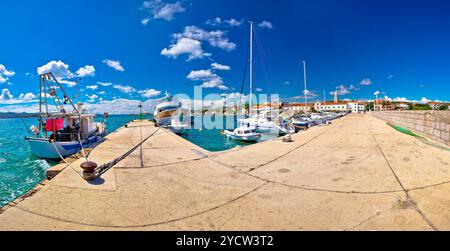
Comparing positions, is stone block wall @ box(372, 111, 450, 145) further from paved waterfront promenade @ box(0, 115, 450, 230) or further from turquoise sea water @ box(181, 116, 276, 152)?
turquoise sea water @ box(181, 116, 276, 152)

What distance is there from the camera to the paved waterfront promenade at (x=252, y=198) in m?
3.61

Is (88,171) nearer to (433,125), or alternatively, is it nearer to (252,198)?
(252,198)

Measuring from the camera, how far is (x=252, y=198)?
187 inches

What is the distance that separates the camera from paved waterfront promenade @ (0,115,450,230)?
3.61 metres

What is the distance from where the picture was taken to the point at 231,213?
13.2 ft

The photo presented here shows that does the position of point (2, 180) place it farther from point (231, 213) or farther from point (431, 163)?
point (431, 163)

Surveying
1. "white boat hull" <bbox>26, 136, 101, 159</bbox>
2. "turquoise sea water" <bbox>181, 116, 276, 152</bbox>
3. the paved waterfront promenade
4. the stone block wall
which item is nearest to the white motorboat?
"turquoise sea water" <bbox>181, 116, 276, 152</bbox>

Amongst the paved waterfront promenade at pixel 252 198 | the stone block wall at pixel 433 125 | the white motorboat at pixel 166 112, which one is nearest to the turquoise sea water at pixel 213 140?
the white motorboat at pixel 166 112

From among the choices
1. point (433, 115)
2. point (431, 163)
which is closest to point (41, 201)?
point (431, 163)

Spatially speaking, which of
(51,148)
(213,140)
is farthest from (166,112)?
(51,148)

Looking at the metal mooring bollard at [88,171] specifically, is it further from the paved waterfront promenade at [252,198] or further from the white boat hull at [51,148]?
the white boat hull at [51,148]

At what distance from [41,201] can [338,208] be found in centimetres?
642
